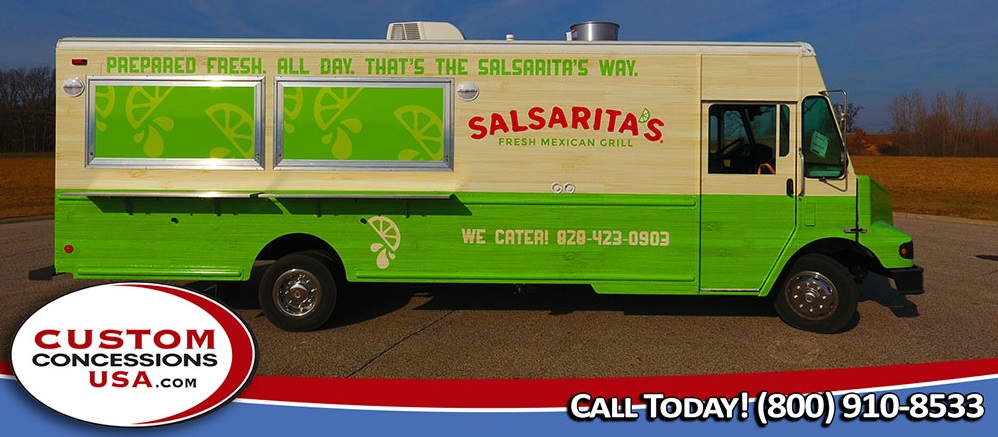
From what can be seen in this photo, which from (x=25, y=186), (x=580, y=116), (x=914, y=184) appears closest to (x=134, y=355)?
(x=580, y=116)

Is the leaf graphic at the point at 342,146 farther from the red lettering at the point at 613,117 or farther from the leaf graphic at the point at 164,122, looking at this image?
the red lettering at the point at 613,117

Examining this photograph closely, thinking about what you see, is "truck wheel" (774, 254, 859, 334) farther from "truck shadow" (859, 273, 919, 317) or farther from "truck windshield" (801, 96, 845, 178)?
"truck shadow" (859, 273, 919, 317)

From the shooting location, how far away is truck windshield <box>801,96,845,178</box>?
536cm

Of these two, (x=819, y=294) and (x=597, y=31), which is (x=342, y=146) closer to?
(x=597, y=31)

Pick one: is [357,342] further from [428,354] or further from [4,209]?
[4,209]

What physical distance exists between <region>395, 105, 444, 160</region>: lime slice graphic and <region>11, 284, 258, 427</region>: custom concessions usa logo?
2580mm

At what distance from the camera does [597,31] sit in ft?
19.3

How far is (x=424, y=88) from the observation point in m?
5.40

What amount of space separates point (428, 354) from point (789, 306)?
344cm

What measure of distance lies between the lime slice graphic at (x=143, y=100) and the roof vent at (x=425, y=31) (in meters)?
2.20

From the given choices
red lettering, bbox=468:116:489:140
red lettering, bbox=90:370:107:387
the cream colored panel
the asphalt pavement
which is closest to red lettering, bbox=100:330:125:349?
red lettering, bbox=90:370:107:387

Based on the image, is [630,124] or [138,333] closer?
[138,333]

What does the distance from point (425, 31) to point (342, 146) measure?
148 centimetres

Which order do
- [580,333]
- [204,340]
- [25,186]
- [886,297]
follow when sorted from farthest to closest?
[25,186], [886,297], [580,333], [204,340]
